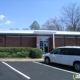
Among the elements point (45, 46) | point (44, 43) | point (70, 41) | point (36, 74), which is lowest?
point (36, 74)

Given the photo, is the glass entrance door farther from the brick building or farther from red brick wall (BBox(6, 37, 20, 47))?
red brick wall (BBox(6, 37, 20, 47))

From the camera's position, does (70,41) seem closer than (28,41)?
No

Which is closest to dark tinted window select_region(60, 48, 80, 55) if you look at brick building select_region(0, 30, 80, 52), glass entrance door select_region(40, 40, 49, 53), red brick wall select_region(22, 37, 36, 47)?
brick building select_region(0, 30, 80, 52)

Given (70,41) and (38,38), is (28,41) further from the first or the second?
(70,41)

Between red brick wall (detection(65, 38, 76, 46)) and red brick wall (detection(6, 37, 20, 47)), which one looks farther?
red brick wall (detection(65, 38, 76, 46))

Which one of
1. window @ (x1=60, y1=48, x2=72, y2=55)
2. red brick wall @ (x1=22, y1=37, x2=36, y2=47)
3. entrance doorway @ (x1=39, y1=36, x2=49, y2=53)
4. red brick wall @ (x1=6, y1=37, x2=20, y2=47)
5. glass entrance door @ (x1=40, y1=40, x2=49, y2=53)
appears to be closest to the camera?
window @ (x1=60, y1=48, x2=72, y2=55)

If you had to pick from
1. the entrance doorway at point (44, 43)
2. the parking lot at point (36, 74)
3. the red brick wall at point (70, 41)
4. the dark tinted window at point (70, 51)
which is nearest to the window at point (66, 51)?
the dark tinted window at point (70, 51)

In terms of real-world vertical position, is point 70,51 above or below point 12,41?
below

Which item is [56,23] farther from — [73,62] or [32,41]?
[73,62]

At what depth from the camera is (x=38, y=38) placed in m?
27.5

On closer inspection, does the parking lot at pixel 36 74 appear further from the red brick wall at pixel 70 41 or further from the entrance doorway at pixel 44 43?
the red brick wall at pixel 70 41

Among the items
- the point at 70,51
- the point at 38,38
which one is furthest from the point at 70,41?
the point at 70,51

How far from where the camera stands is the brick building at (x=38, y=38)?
25.5 metres

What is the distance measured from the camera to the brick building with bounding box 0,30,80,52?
25.5m
